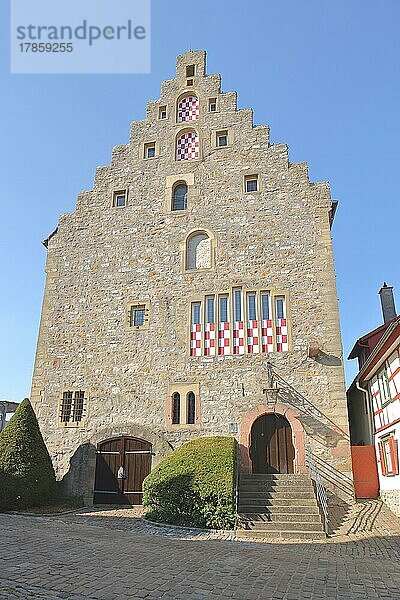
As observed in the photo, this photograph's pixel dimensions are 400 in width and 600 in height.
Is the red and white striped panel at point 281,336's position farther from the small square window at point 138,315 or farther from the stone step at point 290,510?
the stone step at point 290,510

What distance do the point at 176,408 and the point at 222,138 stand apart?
979cm

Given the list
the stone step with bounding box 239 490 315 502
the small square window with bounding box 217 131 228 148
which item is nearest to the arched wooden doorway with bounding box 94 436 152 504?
the stone step with bounding box 239 490 315 502

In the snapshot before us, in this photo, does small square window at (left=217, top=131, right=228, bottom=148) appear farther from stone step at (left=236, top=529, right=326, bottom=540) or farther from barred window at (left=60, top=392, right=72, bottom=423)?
stone step at (left=236, top=529, right=326, bottom=540)

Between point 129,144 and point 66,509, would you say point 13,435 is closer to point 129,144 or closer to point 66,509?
point 66,509

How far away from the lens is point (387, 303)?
1891 centimetres

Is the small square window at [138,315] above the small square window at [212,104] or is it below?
below

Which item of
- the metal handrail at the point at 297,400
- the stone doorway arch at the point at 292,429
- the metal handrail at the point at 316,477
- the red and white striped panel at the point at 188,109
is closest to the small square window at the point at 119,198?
the red and white striped panel at the point at 188,109

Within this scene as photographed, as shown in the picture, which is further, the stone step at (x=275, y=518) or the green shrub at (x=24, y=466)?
the green shrub at (x=24, y=466)

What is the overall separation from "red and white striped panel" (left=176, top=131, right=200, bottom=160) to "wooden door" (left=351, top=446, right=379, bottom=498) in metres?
11.4

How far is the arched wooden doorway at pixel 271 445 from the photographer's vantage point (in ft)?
45.0

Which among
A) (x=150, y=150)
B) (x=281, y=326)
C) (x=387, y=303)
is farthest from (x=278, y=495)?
(x=150, y=150)

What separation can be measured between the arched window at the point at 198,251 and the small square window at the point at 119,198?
3229 mm

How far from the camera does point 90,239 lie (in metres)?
17.8

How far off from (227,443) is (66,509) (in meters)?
5.12
